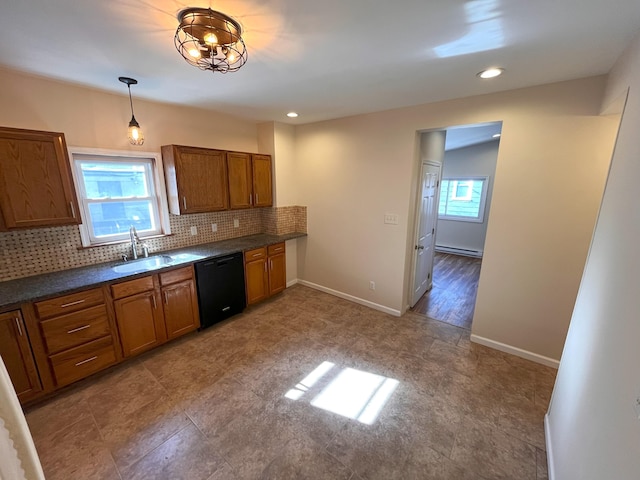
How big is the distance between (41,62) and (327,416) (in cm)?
331

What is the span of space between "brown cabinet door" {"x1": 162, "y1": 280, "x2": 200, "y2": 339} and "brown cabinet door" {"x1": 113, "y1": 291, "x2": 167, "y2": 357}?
0.07m

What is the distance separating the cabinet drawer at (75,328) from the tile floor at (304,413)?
44cm

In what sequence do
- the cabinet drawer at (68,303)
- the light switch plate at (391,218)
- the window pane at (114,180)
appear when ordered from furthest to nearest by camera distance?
the light switch plate at (391,218) → the window pane at (114,180) → the cabinet drawer at (68,303)

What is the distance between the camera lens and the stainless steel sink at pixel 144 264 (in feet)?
8.12

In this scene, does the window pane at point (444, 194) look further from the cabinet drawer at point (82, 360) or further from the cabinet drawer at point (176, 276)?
the cabinet drawer at point (82, 360)

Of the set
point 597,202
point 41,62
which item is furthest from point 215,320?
point 597,202

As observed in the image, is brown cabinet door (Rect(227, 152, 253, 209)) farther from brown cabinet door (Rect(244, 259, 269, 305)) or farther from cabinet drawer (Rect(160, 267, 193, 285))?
cabinet drawer (Rect(160, 267, 193, 285))

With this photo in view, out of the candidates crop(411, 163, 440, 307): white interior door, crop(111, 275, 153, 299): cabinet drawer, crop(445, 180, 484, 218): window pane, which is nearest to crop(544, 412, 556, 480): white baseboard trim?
crop(411, 163, 440, 307): white interior door

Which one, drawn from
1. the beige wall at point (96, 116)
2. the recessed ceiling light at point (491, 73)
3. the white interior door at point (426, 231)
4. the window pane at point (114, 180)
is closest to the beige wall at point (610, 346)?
the recessed ceiling light at point (491, 73)

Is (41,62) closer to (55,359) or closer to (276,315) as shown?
(55,359)

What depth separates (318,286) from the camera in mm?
4242

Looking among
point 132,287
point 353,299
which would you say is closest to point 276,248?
point 353,299

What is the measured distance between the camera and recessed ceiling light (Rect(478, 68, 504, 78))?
6.40 feet

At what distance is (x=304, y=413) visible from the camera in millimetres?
1989
